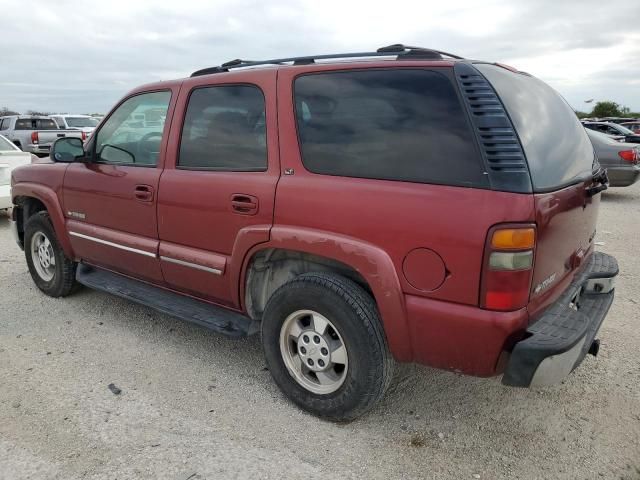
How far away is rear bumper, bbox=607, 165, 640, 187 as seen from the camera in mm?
10085

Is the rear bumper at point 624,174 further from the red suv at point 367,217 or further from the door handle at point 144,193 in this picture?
the door handle at point 144,193

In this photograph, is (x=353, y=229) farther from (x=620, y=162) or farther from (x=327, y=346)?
(x=620, y=162)

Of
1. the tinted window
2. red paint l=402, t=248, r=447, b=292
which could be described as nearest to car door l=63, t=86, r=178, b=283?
the tinted window

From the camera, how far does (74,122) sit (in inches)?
725

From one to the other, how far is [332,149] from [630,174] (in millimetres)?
9523

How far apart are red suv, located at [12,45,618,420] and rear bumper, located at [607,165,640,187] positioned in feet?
25.7

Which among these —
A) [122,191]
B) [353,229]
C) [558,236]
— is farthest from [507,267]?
[122,191]

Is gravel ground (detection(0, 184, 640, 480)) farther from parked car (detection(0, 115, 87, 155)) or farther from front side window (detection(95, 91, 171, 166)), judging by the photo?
parked car (detection(0, 115, 87, 155))

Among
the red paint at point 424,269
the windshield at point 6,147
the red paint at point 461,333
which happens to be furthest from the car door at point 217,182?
the windshield at point 6,147

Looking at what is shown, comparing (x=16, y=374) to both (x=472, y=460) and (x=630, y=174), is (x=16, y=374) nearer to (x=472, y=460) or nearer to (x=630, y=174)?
(x=472, y=460)

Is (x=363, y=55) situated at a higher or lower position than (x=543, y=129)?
higher

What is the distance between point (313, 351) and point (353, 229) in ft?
2.53

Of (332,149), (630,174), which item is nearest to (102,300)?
(332,149)

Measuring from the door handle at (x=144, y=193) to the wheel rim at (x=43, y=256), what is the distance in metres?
1.59
